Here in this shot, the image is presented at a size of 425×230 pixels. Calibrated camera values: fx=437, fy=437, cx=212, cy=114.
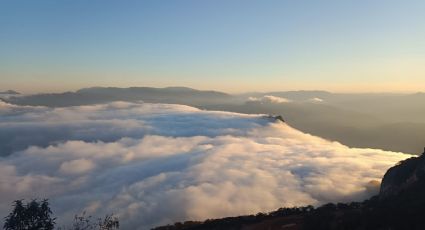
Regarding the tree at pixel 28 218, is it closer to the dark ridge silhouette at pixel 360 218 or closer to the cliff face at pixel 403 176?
the dark ridge silhouette at pixel 360 218

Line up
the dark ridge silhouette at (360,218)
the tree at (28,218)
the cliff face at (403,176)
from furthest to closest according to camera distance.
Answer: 1. the cliff face at (403,176)
2. the tree at (28,218)
3. the dark ridge silhouette at (360,218)

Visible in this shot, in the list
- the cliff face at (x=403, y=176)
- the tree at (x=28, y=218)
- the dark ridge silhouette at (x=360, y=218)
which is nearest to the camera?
the dark ridge silhouette at (x=360, y=218)

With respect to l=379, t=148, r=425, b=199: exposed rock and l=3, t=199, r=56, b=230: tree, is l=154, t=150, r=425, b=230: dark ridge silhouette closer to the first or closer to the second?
l=379, t=148, r=425, b=199: exposed rock

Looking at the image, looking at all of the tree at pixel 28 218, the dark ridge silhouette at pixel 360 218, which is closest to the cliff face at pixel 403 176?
the dark ridge silhouette at pixel 360 218

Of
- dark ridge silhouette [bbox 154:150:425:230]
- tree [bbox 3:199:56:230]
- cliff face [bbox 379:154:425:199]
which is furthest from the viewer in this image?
cliff face [bbox 379:154:425:199]

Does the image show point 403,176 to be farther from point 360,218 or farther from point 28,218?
point 28,218

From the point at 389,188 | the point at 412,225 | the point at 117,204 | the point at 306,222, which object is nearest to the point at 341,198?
the point at 389,188

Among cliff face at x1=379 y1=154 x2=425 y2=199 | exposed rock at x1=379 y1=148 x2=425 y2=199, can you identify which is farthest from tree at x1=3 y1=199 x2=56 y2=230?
exposed rock at x1=379 y1=148 x2=425 y2=199
